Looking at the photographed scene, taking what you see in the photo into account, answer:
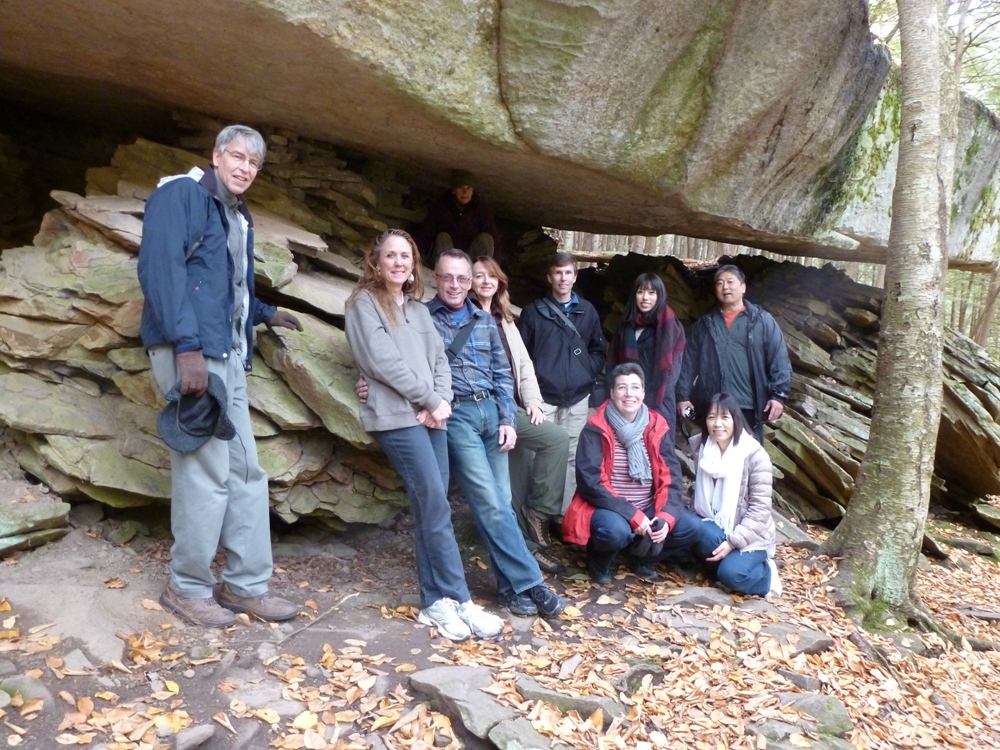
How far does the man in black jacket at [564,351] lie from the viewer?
5.99m

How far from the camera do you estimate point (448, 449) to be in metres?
4.86

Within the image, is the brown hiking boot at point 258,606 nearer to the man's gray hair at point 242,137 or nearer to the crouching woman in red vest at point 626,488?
the crouching woman in red vest at point 626,488

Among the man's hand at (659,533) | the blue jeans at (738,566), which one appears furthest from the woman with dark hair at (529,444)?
the blue jeans at (738,566)

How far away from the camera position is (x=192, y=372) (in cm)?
382

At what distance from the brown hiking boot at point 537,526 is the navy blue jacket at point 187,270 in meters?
2.87

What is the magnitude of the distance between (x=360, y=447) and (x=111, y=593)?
182 cm

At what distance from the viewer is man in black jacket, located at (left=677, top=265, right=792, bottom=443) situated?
21.4 feet

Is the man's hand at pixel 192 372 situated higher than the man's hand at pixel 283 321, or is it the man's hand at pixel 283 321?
the man's hand at pixel 283 321

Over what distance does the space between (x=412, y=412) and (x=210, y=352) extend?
1219mm

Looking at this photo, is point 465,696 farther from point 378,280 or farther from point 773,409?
point 773,409

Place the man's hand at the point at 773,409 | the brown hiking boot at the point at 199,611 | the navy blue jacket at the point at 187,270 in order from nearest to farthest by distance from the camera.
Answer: the navy blue jacket at the point at 187,270 → the brown hiking boot at the point at 199,611 → the man's hand at the point at 773,409

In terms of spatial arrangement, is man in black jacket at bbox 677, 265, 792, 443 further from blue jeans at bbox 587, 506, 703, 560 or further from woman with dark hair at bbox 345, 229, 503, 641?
woman with dark hair at bbox 345, 229, 503, 641

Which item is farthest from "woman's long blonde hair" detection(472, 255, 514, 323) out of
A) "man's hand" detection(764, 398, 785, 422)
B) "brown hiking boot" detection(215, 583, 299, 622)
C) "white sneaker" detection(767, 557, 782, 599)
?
"white sneaker" detection(767, 557, 782, 599)

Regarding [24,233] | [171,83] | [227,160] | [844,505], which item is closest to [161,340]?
[227,160]
